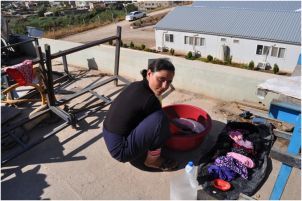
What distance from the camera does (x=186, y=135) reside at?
334 centimetres

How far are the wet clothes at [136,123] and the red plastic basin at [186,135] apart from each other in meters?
0.49

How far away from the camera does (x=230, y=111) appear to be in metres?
4.17

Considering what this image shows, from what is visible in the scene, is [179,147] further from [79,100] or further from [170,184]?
[79,100]

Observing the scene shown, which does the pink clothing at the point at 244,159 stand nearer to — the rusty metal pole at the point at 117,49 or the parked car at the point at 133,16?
the rusty metal pole at the point at 117,49

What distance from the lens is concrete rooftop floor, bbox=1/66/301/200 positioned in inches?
112

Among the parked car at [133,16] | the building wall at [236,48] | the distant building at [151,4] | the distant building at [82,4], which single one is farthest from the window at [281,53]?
the distant building at [82,4]

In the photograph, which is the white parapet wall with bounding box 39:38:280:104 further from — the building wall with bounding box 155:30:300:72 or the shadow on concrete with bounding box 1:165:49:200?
the building wall with bounding box 155:30:300:72

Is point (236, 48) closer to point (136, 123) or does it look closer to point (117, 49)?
point (117, 49)

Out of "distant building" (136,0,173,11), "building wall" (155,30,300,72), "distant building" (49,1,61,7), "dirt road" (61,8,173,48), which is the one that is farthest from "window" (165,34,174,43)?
"distant building" (49,1,61,7)

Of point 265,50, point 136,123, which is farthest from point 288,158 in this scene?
point 265,50

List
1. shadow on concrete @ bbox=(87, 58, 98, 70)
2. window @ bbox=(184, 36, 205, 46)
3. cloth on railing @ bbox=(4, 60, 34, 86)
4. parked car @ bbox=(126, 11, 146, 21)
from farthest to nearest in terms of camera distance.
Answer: parked car @ bbox=(126, 11, 146, 21) → window @ bbox=(184, 36, 205, 46) → shadow on concrete @ bbox=(87, 58, 98, 70) → cloth on railing @ bbox=(4, 60, 34, 86)

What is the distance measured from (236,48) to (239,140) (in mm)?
15097

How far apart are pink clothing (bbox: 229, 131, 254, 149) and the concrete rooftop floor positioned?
33 centimetres

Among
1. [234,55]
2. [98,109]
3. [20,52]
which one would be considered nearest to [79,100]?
[98,109]
